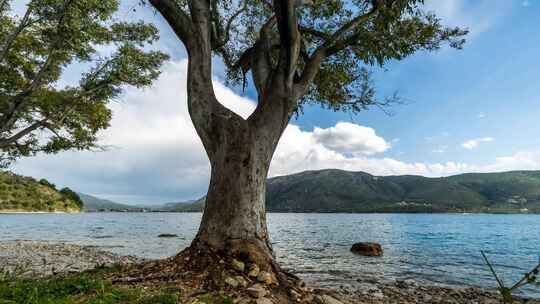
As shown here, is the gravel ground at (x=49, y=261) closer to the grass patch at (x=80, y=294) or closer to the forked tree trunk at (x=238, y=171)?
the grass patch at (x=80, y=294)

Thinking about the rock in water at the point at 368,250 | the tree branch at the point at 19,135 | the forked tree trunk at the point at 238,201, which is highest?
the tree branch at the point at 19,135

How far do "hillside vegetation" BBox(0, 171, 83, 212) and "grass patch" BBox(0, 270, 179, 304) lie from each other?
127 meters

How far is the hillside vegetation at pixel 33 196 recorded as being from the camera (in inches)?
4496

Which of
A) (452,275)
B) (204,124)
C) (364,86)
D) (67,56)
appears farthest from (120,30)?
(452,275)

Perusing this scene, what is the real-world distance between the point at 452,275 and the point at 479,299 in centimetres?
695

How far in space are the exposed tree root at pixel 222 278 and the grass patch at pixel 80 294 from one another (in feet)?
1.20

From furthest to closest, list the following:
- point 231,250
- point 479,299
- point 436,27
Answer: point 479,299, point 436,27, point 231,250

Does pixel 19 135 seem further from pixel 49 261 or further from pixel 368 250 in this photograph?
pixel 368 250

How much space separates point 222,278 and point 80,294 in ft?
8.51

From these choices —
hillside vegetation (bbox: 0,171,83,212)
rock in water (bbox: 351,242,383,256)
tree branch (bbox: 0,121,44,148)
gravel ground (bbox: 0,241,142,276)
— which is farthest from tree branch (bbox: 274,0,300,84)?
hillside vegetation (bbox: 0,171,83,212)

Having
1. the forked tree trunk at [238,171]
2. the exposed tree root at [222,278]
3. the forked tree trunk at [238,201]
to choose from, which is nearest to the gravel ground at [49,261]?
the exposed tree root at [222,278]

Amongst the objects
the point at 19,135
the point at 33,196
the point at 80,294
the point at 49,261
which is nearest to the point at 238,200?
the point at 80,294

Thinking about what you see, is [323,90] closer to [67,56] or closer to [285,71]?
[285,71]

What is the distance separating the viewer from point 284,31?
7.70m
